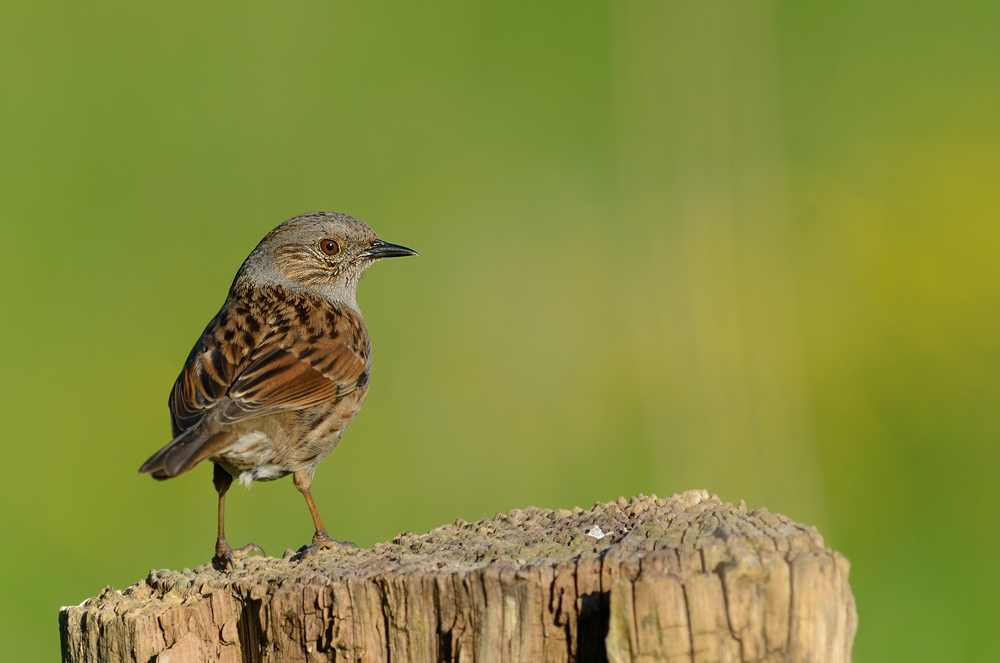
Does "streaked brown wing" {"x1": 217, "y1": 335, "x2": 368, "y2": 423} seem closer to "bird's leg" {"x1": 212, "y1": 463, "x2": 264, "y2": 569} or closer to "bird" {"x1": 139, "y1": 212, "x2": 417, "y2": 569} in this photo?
"bird" {"x1": 139, "y1": 212, "x2": 417, "y2": 569}

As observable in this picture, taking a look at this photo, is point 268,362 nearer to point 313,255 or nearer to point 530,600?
point 313,255

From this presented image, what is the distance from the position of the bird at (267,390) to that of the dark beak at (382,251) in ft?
1.33

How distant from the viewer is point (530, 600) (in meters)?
2.78

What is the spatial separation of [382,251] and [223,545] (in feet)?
7.54

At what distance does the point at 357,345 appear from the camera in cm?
551

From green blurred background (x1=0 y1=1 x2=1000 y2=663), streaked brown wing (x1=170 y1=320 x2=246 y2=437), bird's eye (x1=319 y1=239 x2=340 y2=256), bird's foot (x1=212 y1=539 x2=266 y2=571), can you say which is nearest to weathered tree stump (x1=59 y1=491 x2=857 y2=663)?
bird's foot (x1=212 y1=539 x2=266 y2=571)

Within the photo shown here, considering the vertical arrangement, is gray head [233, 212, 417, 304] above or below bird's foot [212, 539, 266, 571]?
above

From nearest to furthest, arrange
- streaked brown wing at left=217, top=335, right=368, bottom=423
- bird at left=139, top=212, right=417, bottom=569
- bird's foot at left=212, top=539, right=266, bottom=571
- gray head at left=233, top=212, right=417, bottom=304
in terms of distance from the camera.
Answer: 1. bird's foot at left=212, top=539, right=266, bottom=571
2. bird at left=139, top=212, right=417, bottom=569
3. streaked brown wing at left=217, top=335, right=368, bottom=423
4. gray head at left=233, top=212, right=417, bottom=304

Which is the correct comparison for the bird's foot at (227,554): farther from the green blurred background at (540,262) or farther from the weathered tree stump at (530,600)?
the green blurred background at (540,262)

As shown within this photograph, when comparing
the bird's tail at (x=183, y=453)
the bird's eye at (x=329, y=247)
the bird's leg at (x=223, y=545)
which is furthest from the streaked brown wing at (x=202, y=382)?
the bird's eye at (x=329, y=247)

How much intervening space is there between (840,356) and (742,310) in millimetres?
916

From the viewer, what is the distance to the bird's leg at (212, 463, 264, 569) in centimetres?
411

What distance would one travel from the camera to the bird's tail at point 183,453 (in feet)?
13.1

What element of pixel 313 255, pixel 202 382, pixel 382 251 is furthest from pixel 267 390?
pixel 382 251
